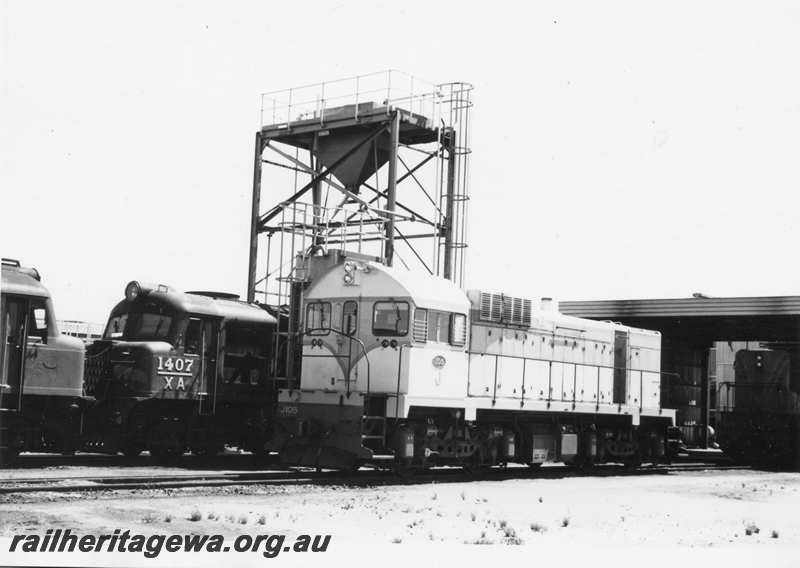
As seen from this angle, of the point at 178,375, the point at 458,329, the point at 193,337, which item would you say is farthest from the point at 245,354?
the point at 458,329

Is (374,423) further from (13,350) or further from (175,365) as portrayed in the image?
(13,350)

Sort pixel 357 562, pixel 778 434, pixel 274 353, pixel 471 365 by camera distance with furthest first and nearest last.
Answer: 1. pixel 778 434
2. pixel 274 353
3. pixel 471 365
4. pixel 357 562

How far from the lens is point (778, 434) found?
2602cm

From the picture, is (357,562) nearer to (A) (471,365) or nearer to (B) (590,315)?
(A) (471,365)

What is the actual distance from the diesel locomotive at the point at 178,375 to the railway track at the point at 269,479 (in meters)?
2.25

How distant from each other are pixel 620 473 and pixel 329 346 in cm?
721

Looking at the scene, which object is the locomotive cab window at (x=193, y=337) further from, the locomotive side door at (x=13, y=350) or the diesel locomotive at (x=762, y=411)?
the diesel locomotive at (x=762, y=411)

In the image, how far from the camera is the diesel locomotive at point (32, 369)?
1462 cm

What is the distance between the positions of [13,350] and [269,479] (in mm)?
4387

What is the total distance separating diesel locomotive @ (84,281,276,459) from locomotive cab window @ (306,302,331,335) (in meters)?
2.26

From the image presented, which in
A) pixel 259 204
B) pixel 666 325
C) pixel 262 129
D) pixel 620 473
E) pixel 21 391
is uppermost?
pixel 262 129

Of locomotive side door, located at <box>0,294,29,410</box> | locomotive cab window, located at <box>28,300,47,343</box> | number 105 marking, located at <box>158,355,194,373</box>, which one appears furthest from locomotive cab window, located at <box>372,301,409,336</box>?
locomotive side door, located at <box>0,294,29,410</box>

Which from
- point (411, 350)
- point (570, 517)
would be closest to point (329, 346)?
point (411, 350)

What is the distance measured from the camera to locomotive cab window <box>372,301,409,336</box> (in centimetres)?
1562
